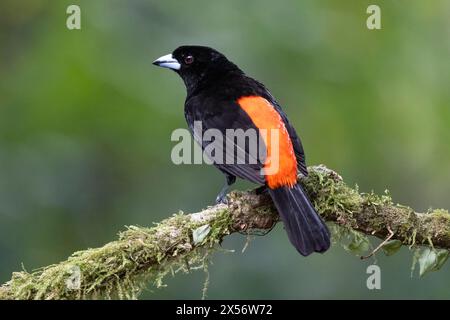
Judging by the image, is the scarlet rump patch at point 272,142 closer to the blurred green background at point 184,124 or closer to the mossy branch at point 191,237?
the mossy branch at point 191,237

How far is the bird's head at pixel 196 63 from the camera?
191 inches

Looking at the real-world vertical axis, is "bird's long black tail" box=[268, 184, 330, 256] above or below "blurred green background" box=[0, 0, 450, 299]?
below

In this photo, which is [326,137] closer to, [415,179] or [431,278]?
[415,179]

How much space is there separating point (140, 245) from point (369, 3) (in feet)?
10.3

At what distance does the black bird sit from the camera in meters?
3.53

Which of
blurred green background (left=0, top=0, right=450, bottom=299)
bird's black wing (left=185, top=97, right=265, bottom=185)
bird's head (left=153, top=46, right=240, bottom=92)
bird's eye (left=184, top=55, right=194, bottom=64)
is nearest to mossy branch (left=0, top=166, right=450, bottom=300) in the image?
bird's black wing (left=185, top=97, right=265, bottom=185)

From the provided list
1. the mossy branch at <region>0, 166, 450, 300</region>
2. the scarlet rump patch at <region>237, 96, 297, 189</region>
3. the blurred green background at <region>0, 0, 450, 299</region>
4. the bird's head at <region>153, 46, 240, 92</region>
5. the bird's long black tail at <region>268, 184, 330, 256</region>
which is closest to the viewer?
the mossy branch at <region>0, 166, 450, 300</region>

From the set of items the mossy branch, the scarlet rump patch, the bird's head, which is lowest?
the mossy branch

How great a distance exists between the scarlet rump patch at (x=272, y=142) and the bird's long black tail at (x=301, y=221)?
0.27ft

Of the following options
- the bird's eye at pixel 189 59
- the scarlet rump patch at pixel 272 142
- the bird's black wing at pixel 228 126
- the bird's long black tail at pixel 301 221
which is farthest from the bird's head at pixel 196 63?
the bird's long black tail at pixel 301 221

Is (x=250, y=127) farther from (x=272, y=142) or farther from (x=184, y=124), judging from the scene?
(x=184, y=124)

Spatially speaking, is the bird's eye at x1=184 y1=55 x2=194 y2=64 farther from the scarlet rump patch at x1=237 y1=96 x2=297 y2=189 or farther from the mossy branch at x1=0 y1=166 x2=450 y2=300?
the mossy branch at x1=0 y1=166 x2=450 y2=300

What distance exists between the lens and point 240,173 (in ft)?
12.4
